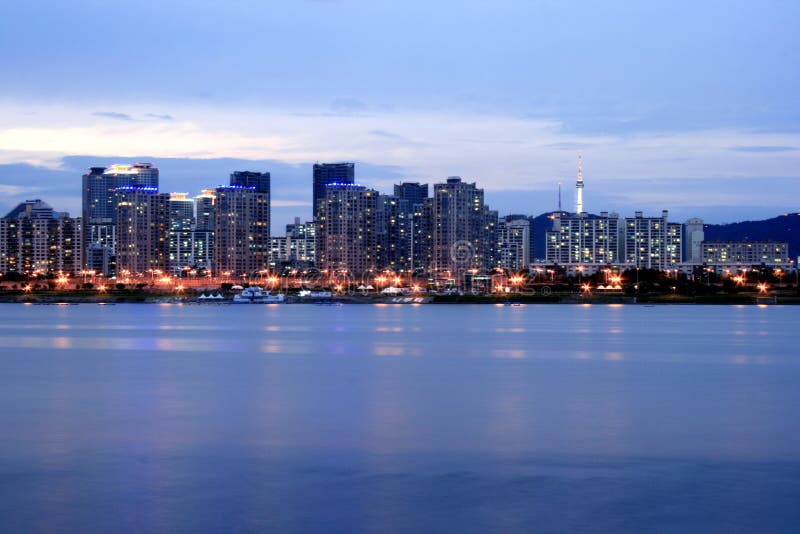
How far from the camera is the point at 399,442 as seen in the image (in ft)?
85.8

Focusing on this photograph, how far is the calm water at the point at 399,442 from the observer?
60.7 feet

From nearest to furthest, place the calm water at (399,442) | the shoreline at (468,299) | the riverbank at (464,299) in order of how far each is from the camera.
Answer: the calm water at (399,442)
the shoreline at (468,299)
the riverbank at (464,299)

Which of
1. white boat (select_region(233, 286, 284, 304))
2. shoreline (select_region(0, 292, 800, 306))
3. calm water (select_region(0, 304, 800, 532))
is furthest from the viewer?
white boat (select_region(233, 286, 284, 304))

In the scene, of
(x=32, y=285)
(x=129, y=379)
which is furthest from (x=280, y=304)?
(x=129, y=379)

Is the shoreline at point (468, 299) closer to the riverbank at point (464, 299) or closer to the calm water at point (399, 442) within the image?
the riverbank at point (464, 299)

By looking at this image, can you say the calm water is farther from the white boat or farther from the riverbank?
the riverbank

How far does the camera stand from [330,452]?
2478 centimetres

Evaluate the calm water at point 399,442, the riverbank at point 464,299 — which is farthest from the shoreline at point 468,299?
the calm water at point 399,442

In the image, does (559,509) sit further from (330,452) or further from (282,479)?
(330,452)

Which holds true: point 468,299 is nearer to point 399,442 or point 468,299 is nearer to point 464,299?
point 464,299

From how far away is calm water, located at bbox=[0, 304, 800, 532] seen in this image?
18.5 meters

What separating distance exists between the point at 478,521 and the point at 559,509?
1.75 meters

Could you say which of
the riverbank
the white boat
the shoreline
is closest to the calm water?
the white boat

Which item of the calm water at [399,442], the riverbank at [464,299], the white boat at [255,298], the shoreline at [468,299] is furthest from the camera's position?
the white boat at [255,298]
